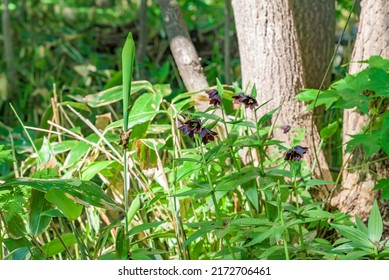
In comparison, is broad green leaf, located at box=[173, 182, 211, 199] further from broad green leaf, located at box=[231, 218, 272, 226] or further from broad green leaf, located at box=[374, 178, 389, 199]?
broad green leaf, located at box=[374, 178, 389, 199]

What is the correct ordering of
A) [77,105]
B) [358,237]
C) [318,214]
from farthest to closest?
[77,105] < [318,214] < [358,237]

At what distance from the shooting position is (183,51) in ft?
9.08

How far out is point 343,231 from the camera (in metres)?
1.70

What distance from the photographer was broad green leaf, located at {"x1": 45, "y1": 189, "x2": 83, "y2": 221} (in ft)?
6.08

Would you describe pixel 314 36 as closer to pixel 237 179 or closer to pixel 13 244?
pixel 237 179

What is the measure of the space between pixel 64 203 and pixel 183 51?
1.05 metres

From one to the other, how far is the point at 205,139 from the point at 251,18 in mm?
738

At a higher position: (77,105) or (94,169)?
(77,105)

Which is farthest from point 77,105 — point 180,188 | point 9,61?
point 9,61

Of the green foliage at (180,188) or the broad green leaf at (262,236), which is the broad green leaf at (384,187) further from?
the broad green leaf at (262,236)

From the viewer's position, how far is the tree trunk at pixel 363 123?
7.36 feet

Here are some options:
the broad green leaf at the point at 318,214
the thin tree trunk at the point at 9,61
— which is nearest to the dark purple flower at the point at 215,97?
the broad green leaf at the point at 318,214

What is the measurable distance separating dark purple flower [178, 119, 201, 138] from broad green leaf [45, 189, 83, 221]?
1.18 feet
